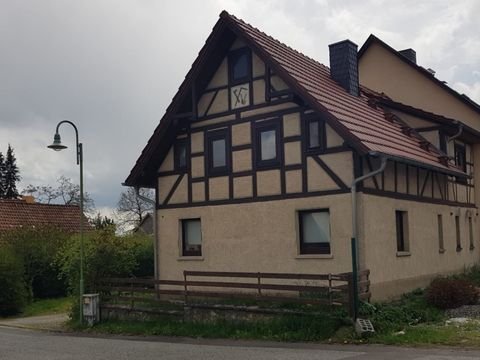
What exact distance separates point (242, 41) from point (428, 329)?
9719 millimetres

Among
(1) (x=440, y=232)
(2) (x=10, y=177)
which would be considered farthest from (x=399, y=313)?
(2) (x=10, y=177)

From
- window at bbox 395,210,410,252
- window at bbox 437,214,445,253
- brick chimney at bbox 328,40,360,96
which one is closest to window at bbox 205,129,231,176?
brick chimney at bbox 328,40,360,96

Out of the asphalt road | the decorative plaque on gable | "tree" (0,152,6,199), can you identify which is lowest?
the asphalt road

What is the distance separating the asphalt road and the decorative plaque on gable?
715 centimetres

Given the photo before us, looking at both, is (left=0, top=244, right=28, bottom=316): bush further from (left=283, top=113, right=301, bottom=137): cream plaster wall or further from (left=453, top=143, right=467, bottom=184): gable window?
(left=453, top=143, right=467, bottom=184): gable window

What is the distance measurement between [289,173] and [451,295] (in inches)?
204

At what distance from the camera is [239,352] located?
478 inches

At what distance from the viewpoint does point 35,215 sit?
34.8m

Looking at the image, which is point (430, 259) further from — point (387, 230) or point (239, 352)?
point (239, 352)

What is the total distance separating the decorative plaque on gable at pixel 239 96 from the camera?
1825cm

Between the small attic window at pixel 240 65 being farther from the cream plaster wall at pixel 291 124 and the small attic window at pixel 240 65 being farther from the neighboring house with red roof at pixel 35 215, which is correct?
the neighboring house with red roof at pixel 35 215

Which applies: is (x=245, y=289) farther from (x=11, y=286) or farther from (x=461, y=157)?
(x=461, y=157)

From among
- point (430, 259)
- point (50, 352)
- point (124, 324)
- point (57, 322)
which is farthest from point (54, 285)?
point (430, 259)

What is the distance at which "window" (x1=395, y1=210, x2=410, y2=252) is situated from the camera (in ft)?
58.3
